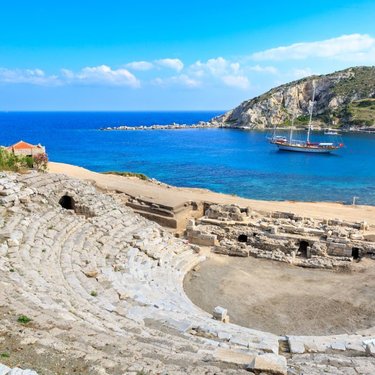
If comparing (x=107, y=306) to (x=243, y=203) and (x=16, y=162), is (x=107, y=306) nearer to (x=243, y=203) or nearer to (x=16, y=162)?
(x=16, y=162)

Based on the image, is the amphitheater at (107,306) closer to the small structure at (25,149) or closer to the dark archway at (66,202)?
the dark archway at (66,202)

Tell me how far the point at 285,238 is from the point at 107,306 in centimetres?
1420

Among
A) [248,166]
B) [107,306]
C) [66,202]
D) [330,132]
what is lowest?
[248,166]

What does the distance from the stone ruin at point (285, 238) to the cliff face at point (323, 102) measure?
4322 inches

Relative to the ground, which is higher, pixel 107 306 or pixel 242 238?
pixel 107 306

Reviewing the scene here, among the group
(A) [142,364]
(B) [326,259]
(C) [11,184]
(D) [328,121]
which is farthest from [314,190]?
(D) [328,121]

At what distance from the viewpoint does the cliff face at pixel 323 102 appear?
5157 inches

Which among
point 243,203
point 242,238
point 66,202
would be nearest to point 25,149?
point 66,202

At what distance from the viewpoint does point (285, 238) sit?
2486 centimetres

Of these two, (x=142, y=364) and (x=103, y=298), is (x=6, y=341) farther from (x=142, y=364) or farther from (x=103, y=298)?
(x=103, y=298)

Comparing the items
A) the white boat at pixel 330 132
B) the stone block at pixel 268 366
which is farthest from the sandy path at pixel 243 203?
the white boat at pixel 330 132

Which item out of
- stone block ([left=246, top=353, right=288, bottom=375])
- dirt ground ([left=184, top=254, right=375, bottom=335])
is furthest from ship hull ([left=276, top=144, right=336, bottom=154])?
stone block ([left=246, top=353, right=288, bottom=375])

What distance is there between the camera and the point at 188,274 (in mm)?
21266

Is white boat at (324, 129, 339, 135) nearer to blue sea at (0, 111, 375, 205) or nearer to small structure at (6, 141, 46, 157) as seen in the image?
blue sea at (0, 111, 375, 205)
